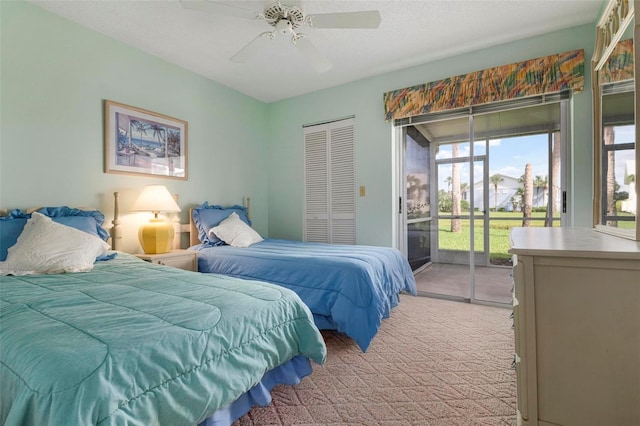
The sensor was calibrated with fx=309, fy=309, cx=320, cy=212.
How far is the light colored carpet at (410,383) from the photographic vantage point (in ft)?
5.15

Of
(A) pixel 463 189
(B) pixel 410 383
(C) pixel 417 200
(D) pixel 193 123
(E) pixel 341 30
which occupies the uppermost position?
(E) pixel 341 30

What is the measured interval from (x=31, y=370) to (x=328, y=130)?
387cm

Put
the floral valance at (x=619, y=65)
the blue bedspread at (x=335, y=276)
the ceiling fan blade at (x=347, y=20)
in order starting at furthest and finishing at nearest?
the blue bedspread at (x=335, y=276) < the ceiling fan blade at (x=347, y=20) < the floral valance at (x=619, y=65)

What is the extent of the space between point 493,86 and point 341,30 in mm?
1627

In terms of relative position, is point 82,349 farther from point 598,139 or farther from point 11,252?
point 598,139

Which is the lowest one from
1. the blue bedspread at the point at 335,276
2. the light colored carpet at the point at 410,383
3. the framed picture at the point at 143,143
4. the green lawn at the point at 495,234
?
the light colored carpet at the point at 410,383

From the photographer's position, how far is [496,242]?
353 cm

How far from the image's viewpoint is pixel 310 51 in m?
2.55

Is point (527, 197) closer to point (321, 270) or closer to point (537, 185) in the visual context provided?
point (537, 185)

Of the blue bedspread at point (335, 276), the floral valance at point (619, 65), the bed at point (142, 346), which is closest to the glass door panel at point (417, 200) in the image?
the blue bedspread at point (335, 276)

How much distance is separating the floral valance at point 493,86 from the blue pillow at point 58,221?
3.16 metres

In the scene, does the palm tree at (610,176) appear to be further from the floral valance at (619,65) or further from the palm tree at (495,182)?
the palm tree at (495,182)

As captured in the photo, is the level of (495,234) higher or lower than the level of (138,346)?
higher

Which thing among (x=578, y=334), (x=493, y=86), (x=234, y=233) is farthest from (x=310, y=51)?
(x=578, y=334)
